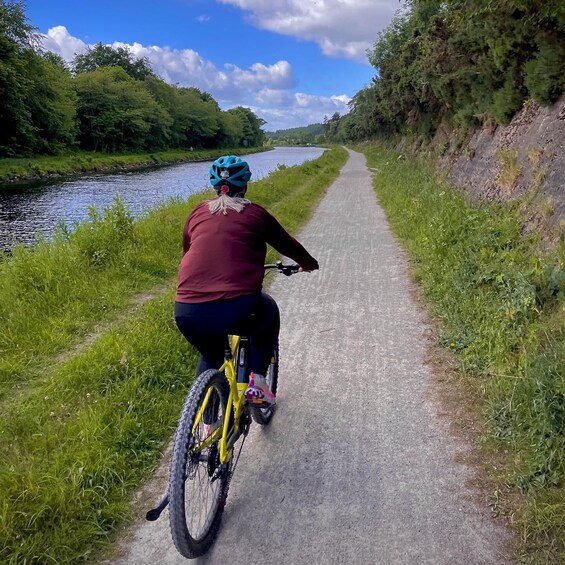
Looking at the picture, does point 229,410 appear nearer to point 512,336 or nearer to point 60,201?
point 512,336

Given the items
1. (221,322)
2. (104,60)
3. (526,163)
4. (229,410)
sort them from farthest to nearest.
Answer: (104,60)
(526,163)
(229,410)
(221,322)

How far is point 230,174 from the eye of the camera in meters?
2.90

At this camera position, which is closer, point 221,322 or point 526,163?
point 221,322

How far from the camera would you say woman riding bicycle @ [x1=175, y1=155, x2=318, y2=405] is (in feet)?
8.93

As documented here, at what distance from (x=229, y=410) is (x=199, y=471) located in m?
0.41

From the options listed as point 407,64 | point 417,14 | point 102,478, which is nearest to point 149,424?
point 102,478

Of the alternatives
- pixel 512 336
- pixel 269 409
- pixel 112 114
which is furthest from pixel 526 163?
pixel 112 114

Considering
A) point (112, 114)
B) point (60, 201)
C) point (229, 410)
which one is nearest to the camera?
point (229, 410)

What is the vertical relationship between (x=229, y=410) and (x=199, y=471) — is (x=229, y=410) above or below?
above

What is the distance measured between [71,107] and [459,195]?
4793 cm

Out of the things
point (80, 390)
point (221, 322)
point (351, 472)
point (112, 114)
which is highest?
point (112, 114)

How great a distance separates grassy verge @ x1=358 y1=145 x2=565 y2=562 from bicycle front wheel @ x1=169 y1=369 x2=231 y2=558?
5.59 ft

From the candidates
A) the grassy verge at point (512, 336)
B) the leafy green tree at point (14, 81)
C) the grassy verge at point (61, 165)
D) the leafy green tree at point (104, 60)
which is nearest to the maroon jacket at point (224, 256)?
the grassy verge at point (512, 336)

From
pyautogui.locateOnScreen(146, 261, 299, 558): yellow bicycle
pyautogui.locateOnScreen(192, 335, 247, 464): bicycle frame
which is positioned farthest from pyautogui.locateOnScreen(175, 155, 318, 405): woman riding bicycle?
pyautogui.locateOnScreen(146, 261, 299, 558): yellow bicycle
